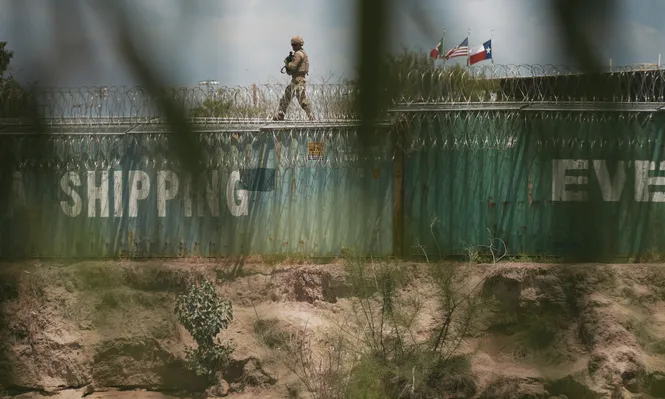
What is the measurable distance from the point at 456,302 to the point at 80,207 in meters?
2.41

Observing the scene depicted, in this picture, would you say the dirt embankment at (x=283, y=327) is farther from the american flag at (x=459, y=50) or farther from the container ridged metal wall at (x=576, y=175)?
the american flag at (x=459, y=50)

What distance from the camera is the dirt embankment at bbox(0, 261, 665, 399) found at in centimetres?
73

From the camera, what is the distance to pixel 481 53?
22.1 inches

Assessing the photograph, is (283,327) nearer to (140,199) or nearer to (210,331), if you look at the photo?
(210,331)

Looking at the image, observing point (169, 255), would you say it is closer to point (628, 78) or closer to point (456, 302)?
point (628, 78)

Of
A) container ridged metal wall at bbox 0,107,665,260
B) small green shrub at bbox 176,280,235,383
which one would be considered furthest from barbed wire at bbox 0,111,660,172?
small green shrub at bbox 176,280,235,383

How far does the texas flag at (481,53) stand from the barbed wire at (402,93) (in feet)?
0.06

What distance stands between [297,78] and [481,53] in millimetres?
145

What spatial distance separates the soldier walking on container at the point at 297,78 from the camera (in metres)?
0.56

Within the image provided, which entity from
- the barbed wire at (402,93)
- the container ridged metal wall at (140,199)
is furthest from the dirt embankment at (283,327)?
the barbed wire at (402,93)

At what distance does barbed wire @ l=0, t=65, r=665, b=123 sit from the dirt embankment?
0.14 m

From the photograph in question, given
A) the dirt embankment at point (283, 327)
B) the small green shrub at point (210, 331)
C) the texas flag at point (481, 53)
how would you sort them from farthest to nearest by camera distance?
the small green shrub at point (210, 331) → the dirt embankment at point (283, 327) → the texas flag at point (481, 53)

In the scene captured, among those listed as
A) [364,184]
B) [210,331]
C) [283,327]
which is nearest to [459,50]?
[364,184]

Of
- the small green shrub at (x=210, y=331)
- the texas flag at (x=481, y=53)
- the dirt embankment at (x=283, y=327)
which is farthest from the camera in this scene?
the small green shrub at (x=210, y=331)
